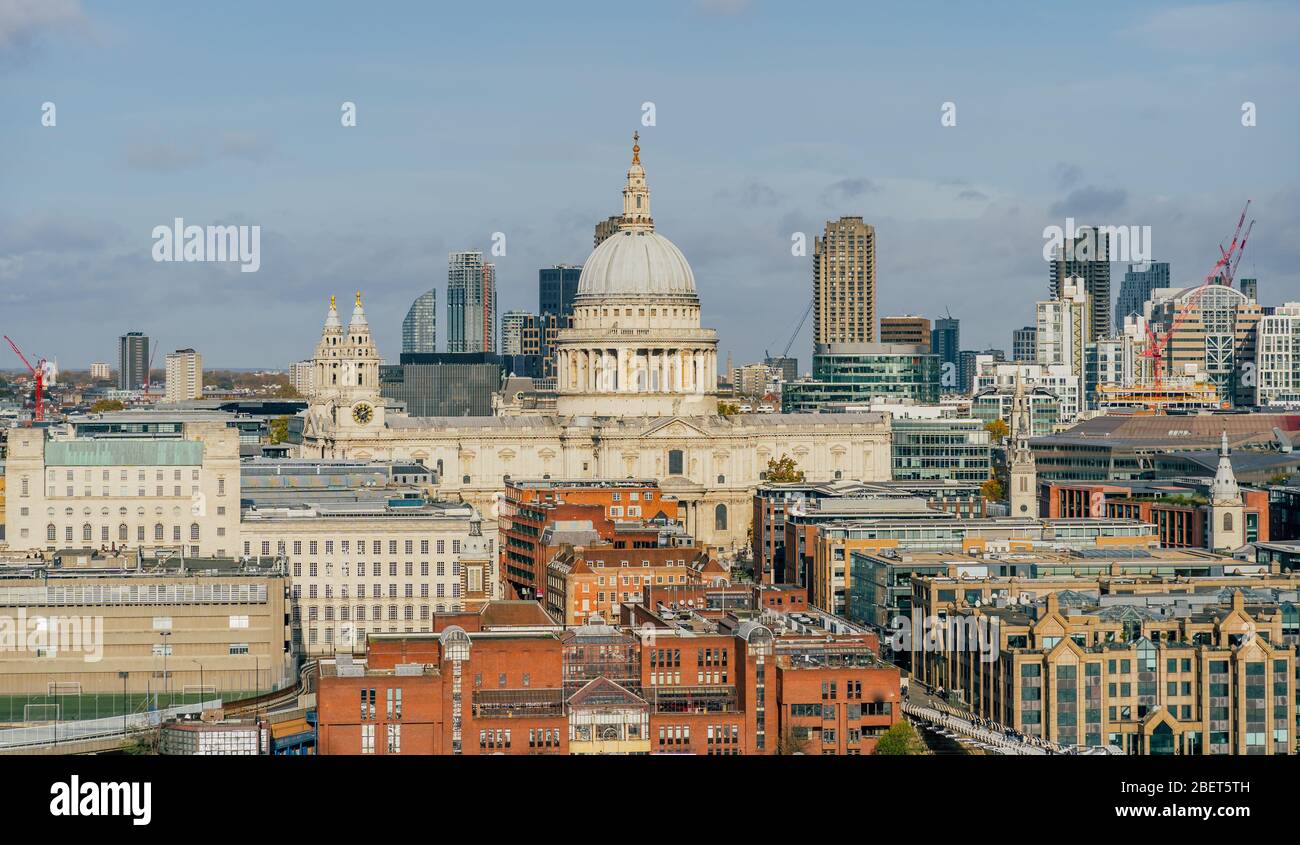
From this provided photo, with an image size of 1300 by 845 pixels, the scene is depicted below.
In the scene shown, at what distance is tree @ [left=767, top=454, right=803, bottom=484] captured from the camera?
4771 inches

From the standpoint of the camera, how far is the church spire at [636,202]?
430 feet

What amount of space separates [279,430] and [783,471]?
5177cm

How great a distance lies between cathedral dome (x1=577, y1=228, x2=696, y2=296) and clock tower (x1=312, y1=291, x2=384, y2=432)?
14814mm

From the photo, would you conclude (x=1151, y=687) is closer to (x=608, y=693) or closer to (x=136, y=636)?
(x=608, y=693)

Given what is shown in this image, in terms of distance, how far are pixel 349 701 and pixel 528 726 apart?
4152mm

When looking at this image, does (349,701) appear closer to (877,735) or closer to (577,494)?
(877,735)

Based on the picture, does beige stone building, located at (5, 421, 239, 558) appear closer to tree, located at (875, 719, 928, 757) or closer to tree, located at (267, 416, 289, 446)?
tree, located at (875, 719, 928, 757)

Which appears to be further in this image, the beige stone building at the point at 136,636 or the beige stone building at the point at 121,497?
the beige stone building at the point at 121,497

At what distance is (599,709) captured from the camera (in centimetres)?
5256

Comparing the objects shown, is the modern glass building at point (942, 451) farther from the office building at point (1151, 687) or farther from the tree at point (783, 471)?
the office building at point (1151, 687)

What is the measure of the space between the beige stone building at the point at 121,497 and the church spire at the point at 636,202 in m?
53.9

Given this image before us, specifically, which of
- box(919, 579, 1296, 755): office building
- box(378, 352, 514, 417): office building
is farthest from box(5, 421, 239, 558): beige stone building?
box(378, 352, 514, 417): office building

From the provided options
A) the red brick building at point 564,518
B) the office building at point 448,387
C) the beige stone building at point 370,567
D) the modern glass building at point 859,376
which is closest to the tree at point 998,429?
the modern glass building at point 859,376

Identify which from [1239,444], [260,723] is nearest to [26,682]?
[260,723]
